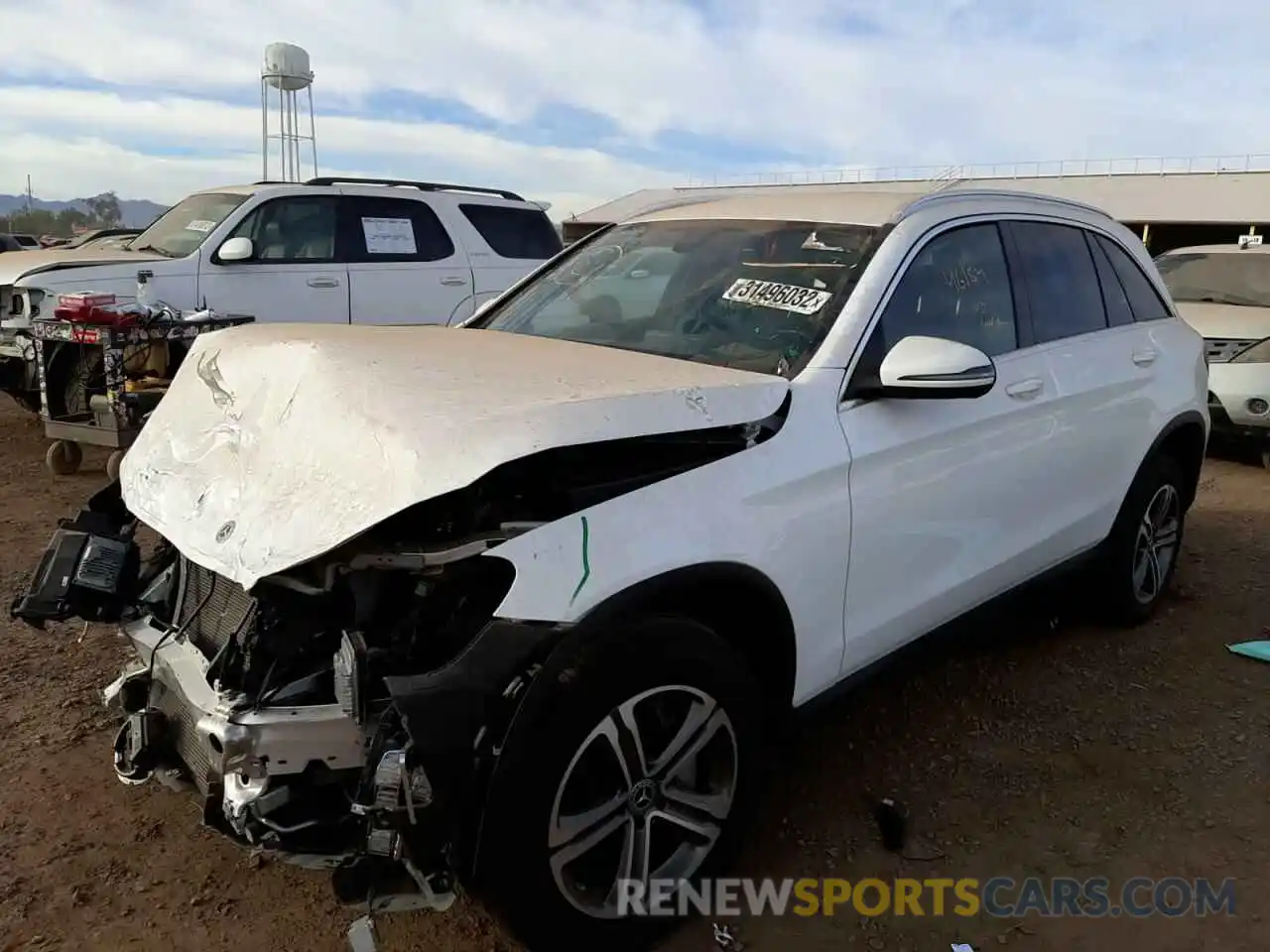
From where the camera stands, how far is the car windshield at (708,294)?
314cm

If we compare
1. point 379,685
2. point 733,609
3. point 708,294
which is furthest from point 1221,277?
point 379,685

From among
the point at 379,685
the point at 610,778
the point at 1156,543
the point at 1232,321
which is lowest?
the point at 1156,543

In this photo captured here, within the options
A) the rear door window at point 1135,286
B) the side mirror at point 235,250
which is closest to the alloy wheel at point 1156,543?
the rear door window at point 1135,286

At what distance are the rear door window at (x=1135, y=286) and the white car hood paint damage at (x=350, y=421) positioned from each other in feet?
8.28

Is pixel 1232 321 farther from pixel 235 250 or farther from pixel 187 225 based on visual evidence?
pixel 187 225

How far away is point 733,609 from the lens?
8.96 feet

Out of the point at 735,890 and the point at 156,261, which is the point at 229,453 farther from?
Result: the point at 156,261

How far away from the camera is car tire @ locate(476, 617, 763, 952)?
2203mm

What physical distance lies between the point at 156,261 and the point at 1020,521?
683 cm

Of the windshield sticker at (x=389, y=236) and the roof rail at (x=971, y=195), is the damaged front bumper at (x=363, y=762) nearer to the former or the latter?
the roof rail at (x=971, y=195)

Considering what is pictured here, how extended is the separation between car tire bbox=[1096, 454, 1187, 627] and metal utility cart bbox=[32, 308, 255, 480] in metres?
5.22

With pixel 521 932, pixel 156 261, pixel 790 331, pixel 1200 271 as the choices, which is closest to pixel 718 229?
pixel 790 331

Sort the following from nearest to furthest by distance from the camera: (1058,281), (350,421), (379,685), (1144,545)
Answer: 1. (379,685)
2. (350,421)
3. (1058,281)
4. (1144,545)

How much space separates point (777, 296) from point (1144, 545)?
261 cm
